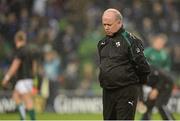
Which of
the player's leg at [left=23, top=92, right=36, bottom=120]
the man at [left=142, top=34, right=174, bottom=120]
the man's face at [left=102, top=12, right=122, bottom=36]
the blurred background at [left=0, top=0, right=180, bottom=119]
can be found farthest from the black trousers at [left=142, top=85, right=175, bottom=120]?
the man's face at [left=102, top=12, right=122, bottom=36]

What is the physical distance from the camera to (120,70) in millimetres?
9633

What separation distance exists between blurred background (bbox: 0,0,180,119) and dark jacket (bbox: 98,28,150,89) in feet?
33.0

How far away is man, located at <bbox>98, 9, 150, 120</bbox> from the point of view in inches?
377

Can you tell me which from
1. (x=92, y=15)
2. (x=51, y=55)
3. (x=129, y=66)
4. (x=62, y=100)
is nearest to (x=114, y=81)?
(x=129, y=66)

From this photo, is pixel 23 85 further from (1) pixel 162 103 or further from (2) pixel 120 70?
(2) pixel 120 70

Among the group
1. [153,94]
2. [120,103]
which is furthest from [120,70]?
[153,94]

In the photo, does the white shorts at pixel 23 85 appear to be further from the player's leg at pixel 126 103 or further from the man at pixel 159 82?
the player's leg at pixel 126 103

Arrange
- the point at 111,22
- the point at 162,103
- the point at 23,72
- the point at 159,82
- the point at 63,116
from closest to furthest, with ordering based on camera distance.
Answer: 1. the point at 111,22
2. the point at 159,82
3. the point at 162,103
4. the point at 23,72
5. the point at 63,116

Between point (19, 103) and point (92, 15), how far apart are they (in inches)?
322

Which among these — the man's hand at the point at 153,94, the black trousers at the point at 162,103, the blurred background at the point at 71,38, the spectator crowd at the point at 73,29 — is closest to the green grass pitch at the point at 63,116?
the blurred background at the point at 71,38

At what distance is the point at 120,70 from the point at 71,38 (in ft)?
42.5

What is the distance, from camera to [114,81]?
962 centimetres

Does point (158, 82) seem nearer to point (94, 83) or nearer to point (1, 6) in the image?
point (94, 83)

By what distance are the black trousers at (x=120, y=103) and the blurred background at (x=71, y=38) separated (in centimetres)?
1001
